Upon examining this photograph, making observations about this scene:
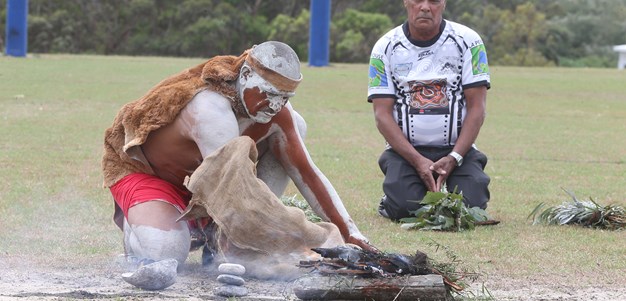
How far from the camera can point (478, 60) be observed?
25.6 feet

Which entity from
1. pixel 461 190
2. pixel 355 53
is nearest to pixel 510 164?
pixel 461 190

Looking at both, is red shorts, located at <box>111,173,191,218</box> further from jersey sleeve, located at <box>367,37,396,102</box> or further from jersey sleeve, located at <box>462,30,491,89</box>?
jersey sleeve, located at <box>462,30,491,89</box>

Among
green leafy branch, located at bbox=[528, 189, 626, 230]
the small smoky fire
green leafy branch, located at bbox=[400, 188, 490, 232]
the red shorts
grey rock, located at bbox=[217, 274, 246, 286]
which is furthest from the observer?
green leafy branch, located at bbox=[528, 189, 626, 230]

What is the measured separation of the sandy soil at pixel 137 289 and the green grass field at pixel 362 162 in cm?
18

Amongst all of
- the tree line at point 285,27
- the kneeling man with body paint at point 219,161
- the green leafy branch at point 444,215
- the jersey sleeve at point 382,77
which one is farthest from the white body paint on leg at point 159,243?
the tree line at point 285,27

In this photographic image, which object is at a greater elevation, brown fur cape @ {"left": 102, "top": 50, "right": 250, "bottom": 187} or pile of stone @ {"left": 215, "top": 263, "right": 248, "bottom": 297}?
brown fur cape @ {"left": 102, "top": 50, "right": 250, "bottom": 187}

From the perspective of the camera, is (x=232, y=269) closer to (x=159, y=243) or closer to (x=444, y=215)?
(x=159, y=243)

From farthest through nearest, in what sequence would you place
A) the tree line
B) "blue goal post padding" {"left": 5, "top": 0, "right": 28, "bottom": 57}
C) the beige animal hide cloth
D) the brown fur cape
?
the tree line → "blue goal post padding" {"left": 5, "top": 0, "right": 28, "bottom": 57} → the brown fur cape → the beige animal hide cloth

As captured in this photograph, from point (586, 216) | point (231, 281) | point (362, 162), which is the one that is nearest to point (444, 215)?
point (586, 216)

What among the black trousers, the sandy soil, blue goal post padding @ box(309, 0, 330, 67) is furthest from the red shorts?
blue goal post padding @ box(309, 0, 330, 67)

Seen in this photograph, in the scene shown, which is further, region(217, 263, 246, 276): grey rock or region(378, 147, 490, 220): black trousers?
region(378, 147, 490, 220): black trousers

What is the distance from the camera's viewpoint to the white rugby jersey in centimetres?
782

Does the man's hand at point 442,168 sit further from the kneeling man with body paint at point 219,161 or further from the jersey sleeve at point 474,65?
the kneeling man with body paint at point 219,161

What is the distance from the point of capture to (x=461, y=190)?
25.6 feet
